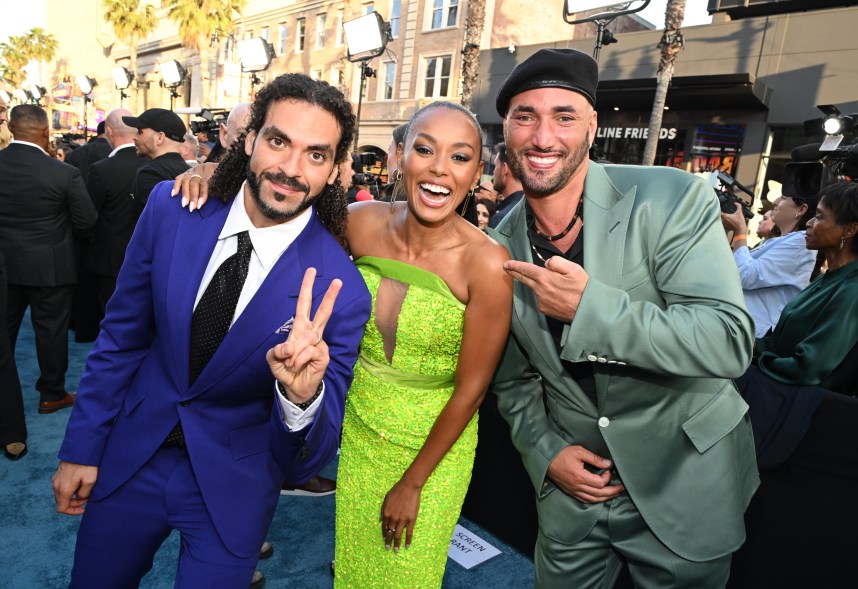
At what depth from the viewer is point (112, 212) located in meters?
5.31

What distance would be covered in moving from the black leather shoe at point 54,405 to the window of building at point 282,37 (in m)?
27.9

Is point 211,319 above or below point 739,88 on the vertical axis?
below

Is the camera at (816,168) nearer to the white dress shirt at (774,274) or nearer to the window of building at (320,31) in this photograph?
the white dress shirt at (774,274)

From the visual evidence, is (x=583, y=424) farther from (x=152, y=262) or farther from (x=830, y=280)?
(x=830, y=280)

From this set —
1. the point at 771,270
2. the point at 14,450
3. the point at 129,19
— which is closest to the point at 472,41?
the point at 771,270

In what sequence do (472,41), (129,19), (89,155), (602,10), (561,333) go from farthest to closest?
(129,19), (472,41), (89,155), (602,10), (561,333)

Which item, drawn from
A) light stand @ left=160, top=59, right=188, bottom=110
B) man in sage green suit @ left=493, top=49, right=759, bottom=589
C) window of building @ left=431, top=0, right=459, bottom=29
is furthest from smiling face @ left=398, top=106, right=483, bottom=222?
window of building @ left=431, top=0, right=459, bottom=29

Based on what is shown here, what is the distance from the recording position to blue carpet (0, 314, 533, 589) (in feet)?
8.79

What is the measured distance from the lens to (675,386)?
1.72 metres

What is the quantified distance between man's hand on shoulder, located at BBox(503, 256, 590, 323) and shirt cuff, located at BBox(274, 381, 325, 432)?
2.16 ft

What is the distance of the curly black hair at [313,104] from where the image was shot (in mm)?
1766

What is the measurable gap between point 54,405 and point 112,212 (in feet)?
Answer: 6.31

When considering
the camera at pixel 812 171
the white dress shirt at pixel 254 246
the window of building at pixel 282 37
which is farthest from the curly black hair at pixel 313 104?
the window of building at pixel 282 37

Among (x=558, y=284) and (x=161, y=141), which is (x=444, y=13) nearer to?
(x=161, y=141)
